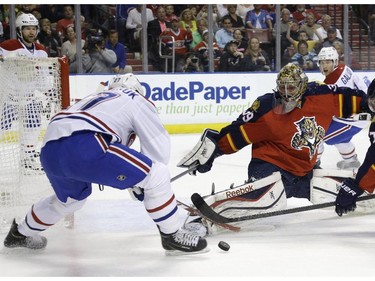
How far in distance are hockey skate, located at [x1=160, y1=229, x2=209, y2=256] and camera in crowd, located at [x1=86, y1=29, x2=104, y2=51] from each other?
5.53 meters

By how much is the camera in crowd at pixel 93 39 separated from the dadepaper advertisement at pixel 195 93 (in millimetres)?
405

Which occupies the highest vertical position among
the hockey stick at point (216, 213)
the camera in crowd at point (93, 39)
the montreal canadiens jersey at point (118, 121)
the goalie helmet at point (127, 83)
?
the camera in crowd at point (93, 39)

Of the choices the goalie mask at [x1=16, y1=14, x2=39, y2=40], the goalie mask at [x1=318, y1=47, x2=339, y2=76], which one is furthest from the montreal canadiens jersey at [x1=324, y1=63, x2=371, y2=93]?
the goalie mask at [x1=16, y1=14, x2=39, y2=40]

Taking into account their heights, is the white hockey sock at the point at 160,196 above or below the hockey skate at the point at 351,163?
above

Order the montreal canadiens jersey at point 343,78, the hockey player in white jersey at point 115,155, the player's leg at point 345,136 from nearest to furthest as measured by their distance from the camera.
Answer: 1. the hockey player in white jersey at point 115,155
2. the player's leg at point 345,136
3. the montreal canadiens jersey at point 343,78

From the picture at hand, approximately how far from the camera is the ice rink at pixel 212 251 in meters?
3.20

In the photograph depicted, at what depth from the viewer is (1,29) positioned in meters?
8.20

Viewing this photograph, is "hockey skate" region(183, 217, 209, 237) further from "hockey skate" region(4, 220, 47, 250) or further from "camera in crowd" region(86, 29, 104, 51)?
"camera in crowd" region(86, 29, 104, 51)

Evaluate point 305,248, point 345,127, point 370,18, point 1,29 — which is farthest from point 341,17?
point 305,248

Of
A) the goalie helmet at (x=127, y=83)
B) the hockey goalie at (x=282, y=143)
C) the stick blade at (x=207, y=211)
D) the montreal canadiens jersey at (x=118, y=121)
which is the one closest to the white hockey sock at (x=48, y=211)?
the montreal canadiens jersey at (x=118, y=121)

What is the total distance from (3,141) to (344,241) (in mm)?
1739

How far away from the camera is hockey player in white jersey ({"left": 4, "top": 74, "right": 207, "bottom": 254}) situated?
10.4 ft

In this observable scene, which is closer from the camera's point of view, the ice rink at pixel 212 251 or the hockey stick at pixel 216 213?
the ice rink at pixel 212 251

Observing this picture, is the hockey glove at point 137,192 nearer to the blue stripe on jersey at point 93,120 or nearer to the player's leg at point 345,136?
the blue stripe on jersey at point 93,120
